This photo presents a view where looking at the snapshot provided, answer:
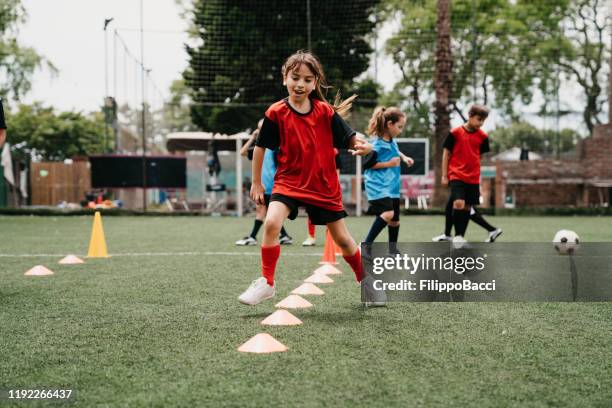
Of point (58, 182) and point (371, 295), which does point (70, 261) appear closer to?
point (371, 295)

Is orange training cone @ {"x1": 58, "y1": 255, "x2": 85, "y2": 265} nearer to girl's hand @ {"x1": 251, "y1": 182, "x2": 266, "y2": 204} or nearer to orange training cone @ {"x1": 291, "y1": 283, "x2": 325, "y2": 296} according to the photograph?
orange training cone @ {"x1": 291, "y1": 283, "x2": 325, "y2": 296}

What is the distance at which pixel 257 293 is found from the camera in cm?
425

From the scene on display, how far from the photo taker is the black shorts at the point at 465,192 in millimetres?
8234

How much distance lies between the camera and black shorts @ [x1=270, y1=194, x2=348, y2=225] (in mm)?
4250

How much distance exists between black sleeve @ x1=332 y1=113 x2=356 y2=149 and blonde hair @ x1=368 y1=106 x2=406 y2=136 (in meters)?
2.53

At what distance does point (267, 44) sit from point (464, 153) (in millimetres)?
15987

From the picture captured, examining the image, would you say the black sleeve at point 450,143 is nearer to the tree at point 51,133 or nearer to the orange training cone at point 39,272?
the orange training cone at point 39,272

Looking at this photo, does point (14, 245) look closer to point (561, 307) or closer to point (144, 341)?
point (144, 341)

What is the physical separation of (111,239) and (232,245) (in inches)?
96.0

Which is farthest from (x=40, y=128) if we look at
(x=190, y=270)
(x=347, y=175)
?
(x=190, y=270)

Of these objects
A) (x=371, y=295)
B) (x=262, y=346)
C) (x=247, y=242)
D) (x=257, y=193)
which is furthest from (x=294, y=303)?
(x=247, y=242)

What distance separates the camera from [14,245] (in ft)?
30.6

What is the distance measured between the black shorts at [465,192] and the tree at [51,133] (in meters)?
41.4

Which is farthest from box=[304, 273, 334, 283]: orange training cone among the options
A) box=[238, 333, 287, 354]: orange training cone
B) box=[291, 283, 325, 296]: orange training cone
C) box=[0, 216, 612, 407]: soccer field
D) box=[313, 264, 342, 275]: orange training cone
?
box=[238, 333, 287, 354]: orange training cone
